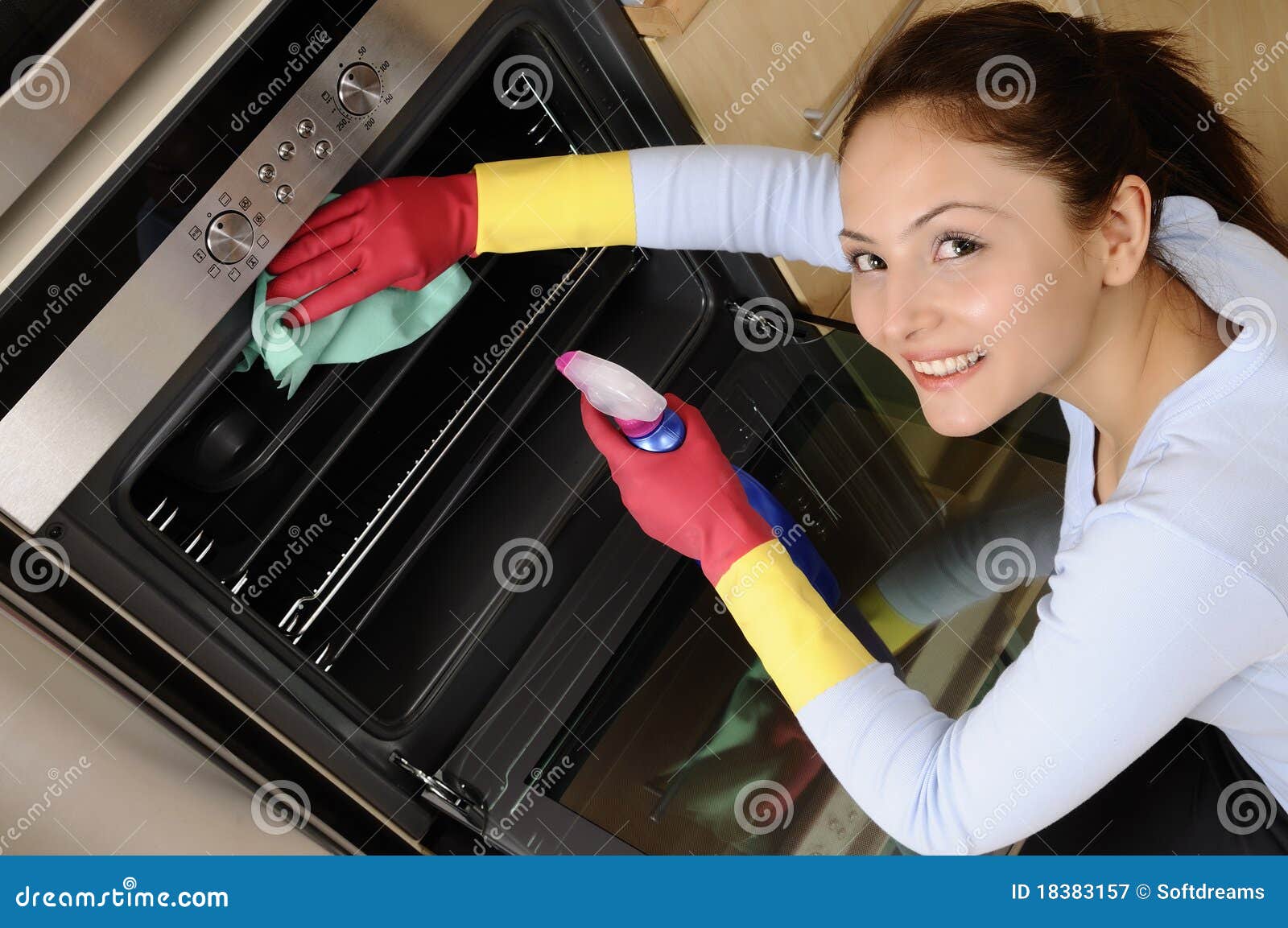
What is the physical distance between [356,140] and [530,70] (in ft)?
0.73

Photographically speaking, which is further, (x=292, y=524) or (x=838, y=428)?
(x=838, y=428)

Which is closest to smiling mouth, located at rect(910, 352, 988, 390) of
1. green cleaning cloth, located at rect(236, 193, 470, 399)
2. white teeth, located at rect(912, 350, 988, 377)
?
white teeth, located at rect(912, 350, 988, 377)

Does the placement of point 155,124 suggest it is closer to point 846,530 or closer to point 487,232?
point 487,232

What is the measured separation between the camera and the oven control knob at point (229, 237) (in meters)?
0.77

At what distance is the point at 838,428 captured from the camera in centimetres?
122

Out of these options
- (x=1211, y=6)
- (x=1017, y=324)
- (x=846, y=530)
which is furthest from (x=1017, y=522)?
(x=1211, y=6)

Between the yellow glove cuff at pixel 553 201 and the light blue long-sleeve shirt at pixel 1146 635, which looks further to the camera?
the yellow glove cuff at pixel 553 201

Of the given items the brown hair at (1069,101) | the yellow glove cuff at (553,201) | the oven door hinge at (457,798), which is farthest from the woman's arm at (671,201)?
the oven door hinge at (457,798)

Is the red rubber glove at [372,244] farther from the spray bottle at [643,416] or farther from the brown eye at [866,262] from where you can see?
the brown eye at [866,262]

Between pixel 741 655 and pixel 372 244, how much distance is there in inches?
22.6

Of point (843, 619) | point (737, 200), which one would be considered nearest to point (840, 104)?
point (737, 200)

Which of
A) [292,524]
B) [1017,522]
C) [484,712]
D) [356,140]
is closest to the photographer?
[356,140]

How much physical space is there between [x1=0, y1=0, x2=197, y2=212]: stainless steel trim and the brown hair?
602mm

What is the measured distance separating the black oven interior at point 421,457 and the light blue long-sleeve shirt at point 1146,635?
1.31 feet
